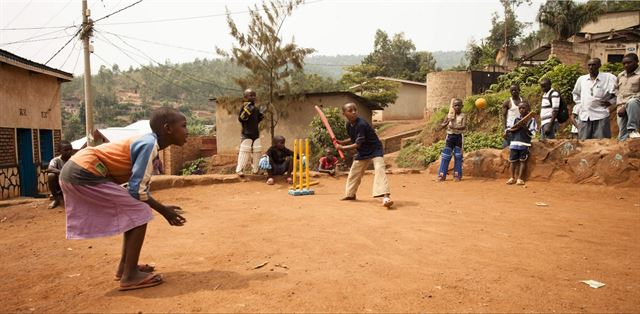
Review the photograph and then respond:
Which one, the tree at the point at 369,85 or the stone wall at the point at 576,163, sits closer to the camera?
the stone wall at the point at 576,163

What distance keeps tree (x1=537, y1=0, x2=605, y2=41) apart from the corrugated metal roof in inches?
1299

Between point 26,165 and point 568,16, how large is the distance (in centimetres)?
3587

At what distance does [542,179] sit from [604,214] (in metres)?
2.74

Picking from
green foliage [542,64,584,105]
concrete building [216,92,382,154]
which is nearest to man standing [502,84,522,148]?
green foliage [542,64,584,105]

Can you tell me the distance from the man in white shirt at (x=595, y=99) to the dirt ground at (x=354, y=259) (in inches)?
71.9

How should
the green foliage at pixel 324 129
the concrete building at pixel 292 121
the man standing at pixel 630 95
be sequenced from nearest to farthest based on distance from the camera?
the man standing at pixel 630 95, the green foliage at pixel 324 129, the concrete building at pixel 292 121

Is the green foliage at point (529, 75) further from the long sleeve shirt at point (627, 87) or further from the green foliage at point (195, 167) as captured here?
the green foliage at point (195, 167)

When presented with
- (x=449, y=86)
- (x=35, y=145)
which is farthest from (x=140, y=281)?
(x=449, y=86)

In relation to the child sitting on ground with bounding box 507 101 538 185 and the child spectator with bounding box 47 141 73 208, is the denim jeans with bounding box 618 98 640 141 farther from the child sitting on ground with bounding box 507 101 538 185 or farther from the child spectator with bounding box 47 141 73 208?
the child spectator with bounding box 47 141 73 208

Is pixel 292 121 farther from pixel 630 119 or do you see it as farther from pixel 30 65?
pixel 630 119

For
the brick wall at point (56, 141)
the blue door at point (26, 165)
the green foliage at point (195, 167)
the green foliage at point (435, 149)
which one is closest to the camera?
the green foliage at point (435, 149)

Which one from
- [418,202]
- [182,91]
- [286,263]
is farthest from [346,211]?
[182,91]

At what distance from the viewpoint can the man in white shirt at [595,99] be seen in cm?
697

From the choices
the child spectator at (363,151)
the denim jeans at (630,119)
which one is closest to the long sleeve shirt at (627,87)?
the denim jeans at (630,119)
